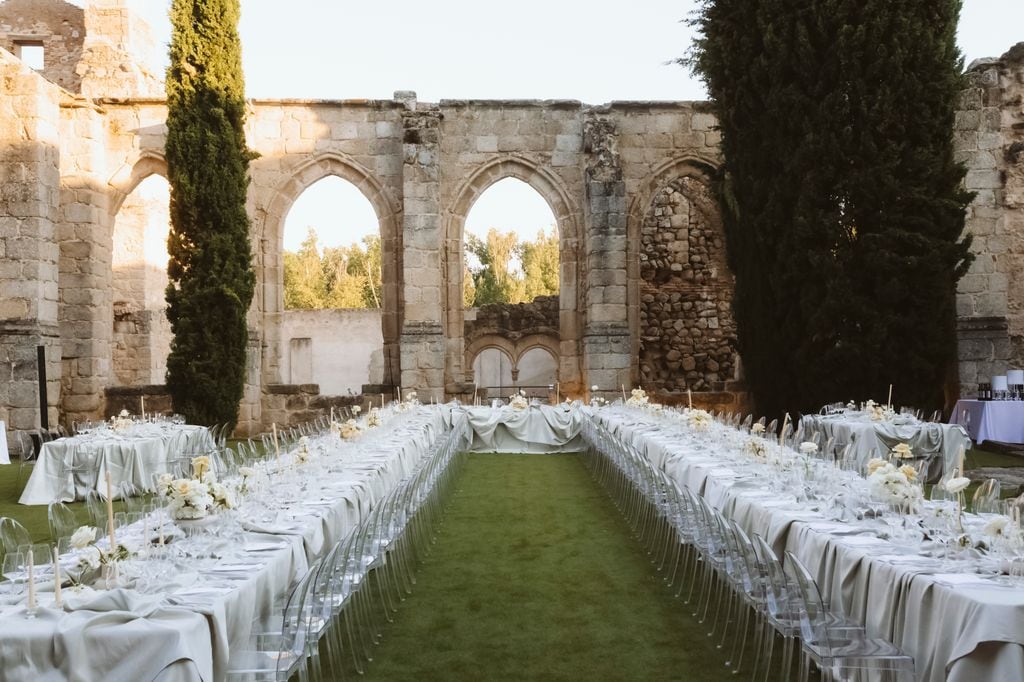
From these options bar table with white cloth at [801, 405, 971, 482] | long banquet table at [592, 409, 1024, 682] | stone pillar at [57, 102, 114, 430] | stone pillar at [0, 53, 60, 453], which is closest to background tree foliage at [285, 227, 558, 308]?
stone pillar at [57, 102, 114, 430]

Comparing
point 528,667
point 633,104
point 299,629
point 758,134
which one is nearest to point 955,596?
point 528,667

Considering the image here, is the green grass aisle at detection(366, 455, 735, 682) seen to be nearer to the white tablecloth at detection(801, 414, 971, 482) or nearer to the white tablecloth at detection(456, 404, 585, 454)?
the white tablecloth at detection(801, 414, 971, 482)

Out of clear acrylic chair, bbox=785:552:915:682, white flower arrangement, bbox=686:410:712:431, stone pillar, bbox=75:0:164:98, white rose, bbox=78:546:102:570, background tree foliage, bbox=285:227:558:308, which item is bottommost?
clear acrylic chair, bbox=785:552:915:682

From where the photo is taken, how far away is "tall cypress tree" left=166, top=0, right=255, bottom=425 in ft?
46.9

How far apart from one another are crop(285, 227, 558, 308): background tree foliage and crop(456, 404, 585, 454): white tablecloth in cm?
2460

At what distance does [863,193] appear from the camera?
12297mm

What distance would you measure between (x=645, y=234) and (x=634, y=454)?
43.7ft

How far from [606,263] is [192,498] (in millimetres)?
12065

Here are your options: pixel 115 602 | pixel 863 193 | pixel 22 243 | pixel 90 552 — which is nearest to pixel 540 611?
pixel 90 552

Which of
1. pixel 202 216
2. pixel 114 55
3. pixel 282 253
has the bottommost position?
pixel 282 253

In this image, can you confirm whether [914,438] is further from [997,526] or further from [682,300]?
[682,300]

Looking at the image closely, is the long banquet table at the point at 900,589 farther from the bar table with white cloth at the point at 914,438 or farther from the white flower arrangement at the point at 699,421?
the bar table with white cloth at the point at 914,438

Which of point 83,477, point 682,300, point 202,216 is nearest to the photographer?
point 83,477

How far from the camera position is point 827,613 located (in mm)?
4242
